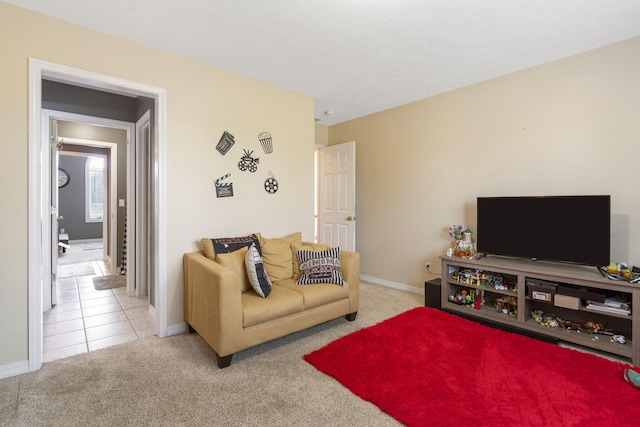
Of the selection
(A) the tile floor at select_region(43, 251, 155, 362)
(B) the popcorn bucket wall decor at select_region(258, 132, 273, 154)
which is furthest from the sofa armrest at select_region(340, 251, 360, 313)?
(A) the tile floor at select_region(43, 251, 155, 362)

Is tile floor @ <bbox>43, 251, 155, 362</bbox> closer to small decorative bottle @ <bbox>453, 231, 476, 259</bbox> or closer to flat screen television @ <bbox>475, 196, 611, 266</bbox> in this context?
small decorative bottle @ <bbox>453, 231, 476, 259</bbox>

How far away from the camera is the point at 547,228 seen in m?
2.88

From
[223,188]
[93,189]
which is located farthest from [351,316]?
[93,189]

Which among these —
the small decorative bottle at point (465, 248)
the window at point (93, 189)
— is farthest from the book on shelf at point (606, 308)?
the window at point (93, 189)

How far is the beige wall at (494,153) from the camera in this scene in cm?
265

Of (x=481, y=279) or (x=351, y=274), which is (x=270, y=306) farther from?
(x=481, y=279)

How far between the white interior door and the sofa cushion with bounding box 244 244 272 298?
2253mm

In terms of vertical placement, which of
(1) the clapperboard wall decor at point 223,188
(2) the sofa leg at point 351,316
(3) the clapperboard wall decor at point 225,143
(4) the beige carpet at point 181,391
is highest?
(3) the clapperboard wall decor at point 225,143

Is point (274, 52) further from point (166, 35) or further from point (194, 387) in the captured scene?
point (194, 387)

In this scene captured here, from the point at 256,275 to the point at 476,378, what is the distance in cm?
177

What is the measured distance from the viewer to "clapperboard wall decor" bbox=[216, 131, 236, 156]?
313cm

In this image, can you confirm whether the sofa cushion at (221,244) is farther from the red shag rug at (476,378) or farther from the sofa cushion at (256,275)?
the red shag rug at (476,378)

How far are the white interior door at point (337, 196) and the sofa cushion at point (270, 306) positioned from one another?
2132 millimetres

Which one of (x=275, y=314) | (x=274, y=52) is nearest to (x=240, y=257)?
(x=275, y=314)
